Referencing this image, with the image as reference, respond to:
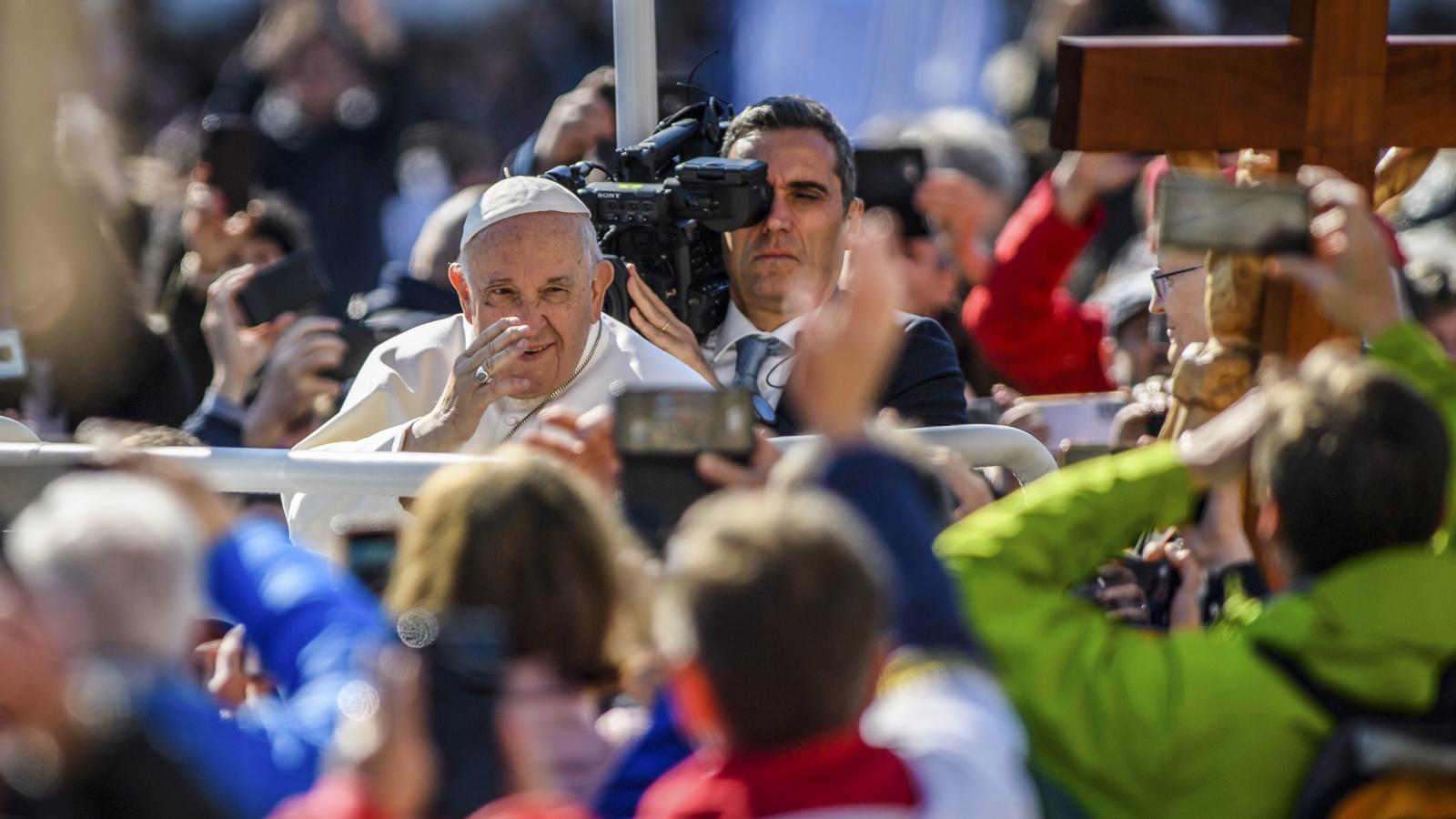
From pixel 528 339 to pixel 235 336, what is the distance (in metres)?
1.10

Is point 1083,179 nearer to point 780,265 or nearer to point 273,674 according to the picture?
point 780,265

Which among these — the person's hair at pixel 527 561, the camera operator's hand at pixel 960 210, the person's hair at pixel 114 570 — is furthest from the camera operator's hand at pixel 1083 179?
the person's hair at pixel 114 570

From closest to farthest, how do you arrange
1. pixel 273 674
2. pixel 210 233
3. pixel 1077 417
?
pixel 273 674
pixel 1077 417
pixel 210 233

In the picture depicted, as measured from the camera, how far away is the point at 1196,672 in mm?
2184

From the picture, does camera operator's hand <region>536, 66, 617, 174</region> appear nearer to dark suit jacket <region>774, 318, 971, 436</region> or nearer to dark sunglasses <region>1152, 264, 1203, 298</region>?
dark suit jacket <region>774, 318, 971, 436</region>

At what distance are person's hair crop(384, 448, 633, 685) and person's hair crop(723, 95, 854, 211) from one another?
7.28 feet

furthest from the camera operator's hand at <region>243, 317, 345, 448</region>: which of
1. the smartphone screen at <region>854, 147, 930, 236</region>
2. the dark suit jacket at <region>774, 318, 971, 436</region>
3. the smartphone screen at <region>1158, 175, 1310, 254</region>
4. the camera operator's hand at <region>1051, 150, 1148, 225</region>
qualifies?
the smartphone screen at <region>1158, 175, 1310, 254</region>

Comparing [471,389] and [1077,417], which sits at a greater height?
[471,389]

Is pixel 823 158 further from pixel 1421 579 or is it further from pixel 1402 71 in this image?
pixel 1421 579

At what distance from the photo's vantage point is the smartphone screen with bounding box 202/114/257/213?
17.7 feet

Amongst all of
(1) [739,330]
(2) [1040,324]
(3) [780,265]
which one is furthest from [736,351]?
(2) [1040,324]

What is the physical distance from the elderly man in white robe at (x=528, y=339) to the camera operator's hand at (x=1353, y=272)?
60.6 inches

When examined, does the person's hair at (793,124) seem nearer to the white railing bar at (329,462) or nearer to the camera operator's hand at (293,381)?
the camera operator's hand at (293,381)

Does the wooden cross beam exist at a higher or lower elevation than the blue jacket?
higher
